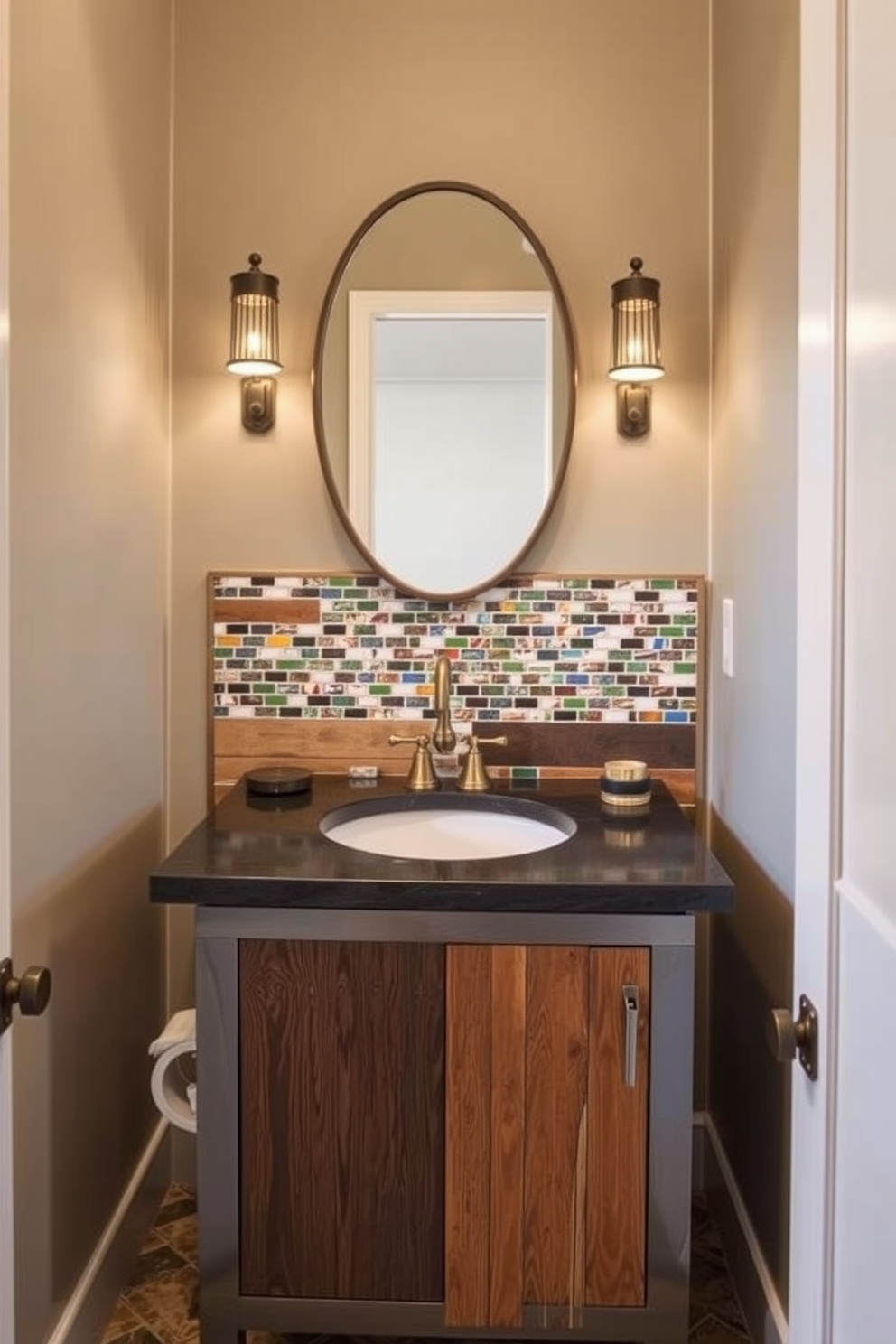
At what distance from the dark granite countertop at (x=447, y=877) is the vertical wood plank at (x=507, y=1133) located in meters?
0.10

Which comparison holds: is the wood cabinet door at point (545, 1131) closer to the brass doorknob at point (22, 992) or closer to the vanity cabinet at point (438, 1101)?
the vanity cabinet at point (438, 1101)

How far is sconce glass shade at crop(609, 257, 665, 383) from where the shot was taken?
1.87 meters

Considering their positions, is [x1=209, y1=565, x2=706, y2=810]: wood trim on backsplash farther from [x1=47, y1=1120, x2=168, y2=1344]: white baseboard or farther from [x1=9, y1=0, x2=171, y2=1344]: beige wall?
[x1=47, y1=1120, x2=168, y2=1344]: white baseboard

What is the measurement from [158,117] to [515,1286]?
206 centimetres

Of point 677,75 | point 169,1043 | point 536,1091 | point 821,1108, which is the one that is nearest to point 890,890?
point 821,1108

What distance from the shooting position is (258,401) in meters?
1.97

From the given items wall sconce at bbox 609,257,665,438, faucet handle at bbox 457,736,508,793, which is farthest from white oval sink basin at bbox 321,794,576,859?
wall sconce at bbox 609,257,665,438

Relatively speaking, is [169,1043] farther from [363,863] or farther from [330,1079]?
[363,863]

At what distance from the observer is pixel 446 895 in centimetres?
137

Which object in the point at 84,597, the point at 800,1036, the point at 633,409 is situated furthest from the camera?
the point at 633,409

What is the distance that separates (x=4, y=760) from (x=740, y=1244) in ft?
4.88

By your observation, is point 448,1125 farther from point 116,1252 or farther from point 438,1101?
point 116,1252

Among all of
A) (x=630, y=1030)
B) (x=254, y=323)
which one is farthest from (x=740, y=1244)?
(x=254, y=323)

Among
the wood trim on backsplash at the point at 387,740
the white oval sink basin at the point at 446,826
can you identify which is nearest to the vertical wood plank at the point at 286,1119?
the white oval sink basin at the point at 446,826
